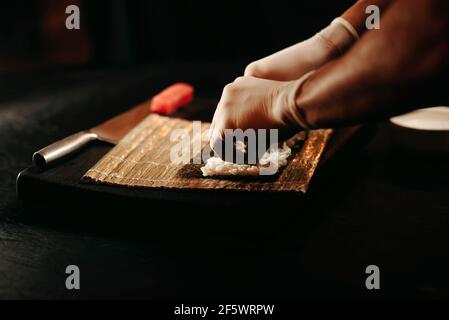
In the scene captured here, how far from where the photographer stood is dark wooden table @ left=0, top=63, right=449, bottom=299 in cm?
101

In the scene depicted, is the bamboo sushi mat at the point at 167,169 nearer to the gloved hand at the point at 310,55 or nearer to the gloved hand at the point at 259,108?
the gloved hand at the point at 259,108

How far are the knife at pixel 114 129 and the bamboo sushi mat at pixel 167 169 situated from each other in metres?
0.07

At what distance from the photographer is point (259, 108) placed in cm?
106

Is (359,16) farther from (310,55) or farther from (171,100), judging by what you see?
(171,100)

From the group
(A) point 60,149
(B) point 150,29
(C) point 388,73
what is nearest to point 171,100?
(A) point 60,149

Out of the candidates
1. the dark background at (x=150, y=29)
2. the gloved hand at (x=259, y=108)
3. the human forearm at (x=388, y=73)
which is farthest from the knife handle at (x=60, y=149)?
the dark background at (x=150, y=29)

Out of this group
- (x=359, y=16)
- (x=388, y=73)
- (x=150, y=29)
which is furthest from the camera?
(x=150, y=29)

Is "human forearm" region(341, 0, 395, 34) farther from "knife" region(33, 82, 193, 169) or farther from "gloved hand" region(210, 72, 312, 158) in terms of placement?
"knife" region(33, 82, 193, 169)

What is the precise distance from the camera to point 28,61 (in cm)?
288

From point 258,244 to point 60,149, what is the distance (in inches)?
23.1

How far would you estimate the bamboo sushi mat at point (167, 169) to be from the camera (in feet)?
3.95

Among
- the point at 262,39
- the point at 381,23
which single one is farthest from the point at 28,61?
the point at 381,23

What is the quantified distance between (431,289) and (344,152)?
1.81 feet
